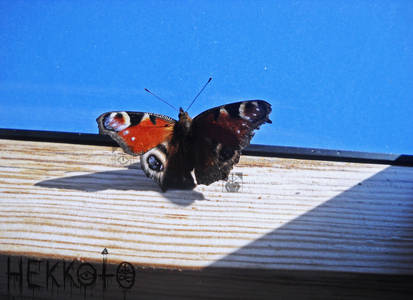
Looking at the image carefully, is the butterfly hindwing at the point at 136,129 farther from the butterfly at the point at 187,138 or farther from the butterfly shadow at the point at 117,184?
the butterfly shadow at the point at 117,184

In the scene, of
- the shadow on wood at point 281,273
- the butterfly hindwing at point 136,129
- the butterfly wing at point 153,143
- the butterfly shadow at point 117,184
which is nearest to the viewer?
Result: the shadow on wood at point 281,273

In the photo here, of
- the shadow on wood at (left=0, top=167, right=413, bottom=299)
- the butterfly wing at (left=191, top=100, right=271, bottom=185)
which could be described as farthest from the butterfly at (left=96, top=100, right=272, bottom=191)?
the shadow on wood at (left=0, top=167, right=413, bottom=299)

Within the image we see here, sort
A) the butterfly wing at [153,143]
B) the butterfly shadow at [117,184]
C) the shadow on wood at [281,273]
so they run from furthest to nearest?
1. the butterfly wing at [153,143]
2. the butterfly shadow at [117,184]
3. the shadow on wood at [281,273]

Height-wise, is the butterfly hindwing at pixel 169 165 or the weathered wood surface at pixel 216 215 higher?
the butterfly hindwing at pixel 169 165

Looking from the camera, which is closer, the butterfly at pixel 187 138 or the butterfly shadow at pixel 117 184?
the butterfly shadow at pixel 117 184

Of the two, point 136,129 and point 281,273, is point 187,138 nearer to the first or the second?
point 136,129

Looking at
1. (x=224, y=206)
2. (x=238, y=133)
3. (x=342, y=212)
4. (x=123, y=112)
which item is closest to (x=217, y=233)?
(x=224, y=206)

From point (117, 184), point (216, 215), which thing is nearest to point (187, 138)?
point (117, 184)

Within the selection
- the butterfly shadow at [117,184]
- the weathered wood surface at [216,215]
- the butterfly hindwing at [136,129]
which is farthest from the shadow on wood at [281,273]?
the butterfly hindwing at [136,129]

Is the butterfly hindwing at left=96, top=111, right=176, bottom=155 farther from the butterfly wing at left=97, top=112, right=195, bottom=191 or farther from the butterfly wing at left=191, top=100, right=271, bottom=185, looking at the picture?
the butterfly wing at left=191, top=100, right=271, bottom=185
